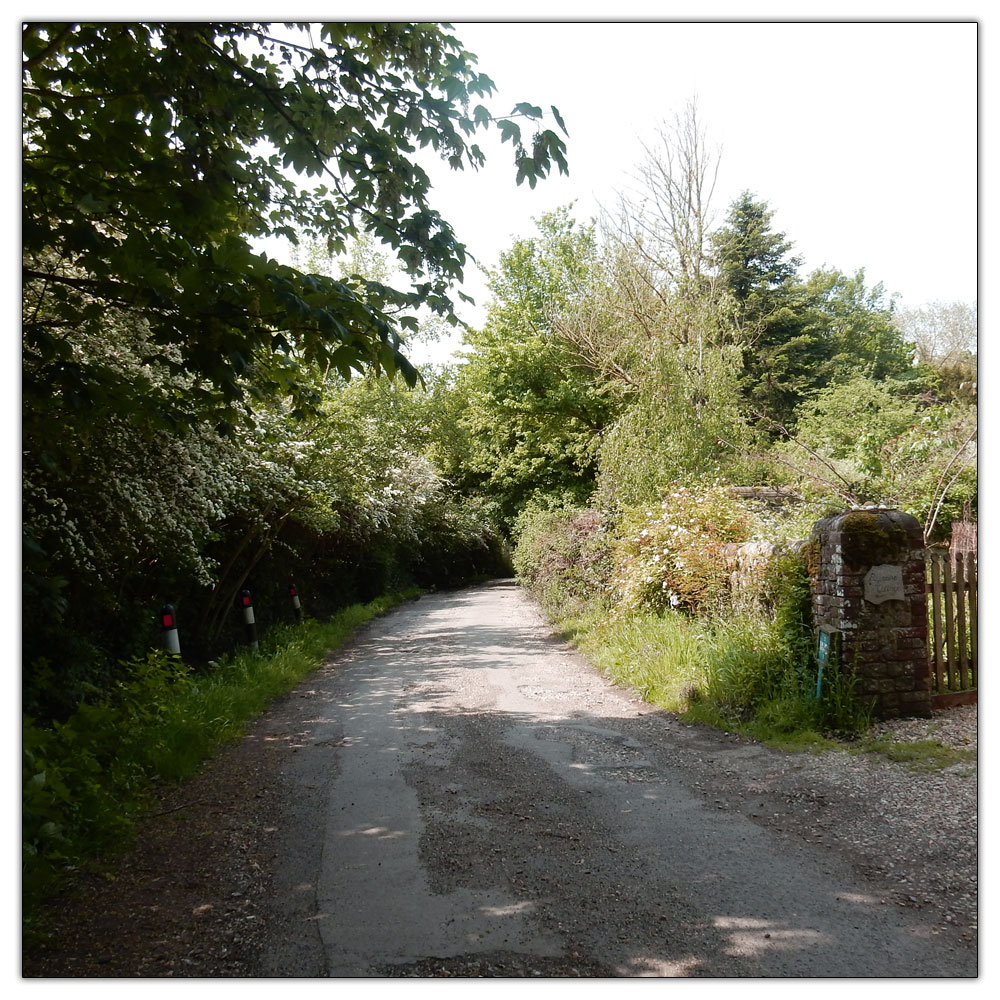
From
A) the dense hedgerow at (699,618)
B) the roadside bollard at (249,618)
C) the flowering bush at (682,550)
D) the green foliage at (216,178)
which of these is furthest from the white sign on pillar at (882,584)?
the roadside bollard at (249,618)

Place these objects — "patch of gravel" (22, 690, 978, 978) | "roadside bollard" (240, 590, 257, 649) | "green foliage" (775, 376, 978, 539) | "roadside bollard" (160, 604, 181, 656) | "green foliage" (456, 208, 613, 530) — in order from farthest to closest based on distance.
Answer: "green foliage" (456, 208, 613, 530), "roadside bollard" (240, 590, 257, 649), "roadside bollard" (160, 604, 181, 656), "green foliage" (775, 376, 978, 539), "patch of gravel" (22, 690, 978, 978)

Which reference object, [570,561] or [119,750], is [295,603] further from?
[119,750]

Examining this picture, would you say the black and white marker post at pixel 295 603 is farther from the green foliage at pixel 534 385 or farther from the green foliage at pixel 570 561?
the green foliage at pixel 534 385

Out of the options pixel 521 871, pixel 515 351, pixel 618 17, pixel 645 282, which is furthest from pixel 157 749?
pixel 515 351

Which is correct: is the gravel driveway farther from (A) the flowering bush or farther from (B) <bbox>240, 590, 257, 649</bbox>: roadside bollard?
(B) <bbox>240, 590, 257, 649</bbox>: roadside bollard

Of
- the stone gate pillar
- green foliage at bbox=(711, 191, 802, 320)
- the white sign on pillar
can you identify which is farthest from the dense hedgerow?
green foliage at bbox=(711, 191, 802, 320)

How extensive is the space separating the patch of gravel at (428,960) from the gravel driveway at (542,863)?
0.04 feet

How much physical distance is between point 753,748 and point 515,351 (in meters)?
21.5

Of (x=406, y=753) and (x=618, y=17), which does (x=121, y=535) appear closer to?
(x=406, y=753)

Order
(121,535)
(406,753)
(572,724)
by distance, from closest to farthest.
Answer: (406,753) < (121,535) < (572,724)

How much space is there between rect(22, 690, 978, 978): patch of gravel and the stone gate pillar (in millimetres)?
267

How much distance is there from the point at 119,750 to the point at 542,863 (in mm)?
3496

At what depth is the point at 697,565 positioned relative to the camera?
914 centimetres

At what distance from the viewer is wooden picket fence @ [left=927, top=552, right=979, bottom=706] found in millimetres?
5996
